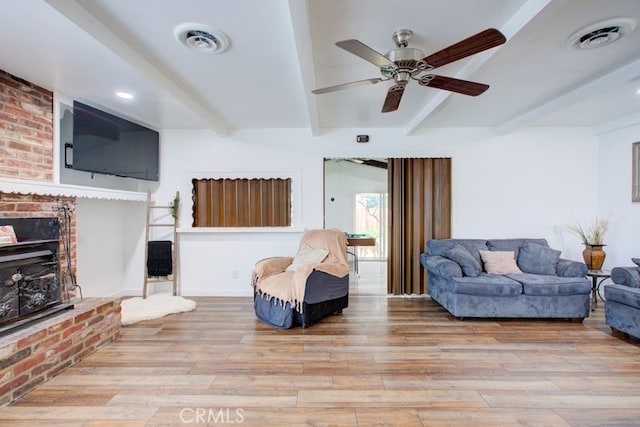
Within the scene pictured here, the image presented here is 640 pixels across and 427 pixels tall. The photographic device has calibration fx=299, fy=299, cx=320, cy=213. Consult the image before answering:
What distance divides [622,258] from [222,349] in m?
5.20

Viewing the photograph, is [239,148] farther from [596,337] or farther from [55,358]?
[596,337]

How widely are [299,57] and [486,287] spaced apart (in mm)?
3051

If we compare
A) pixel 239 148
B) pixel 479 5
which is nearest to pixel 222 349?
pixel 239 148

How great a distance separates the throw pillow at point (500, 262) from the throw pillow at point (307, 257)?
82.1 inches

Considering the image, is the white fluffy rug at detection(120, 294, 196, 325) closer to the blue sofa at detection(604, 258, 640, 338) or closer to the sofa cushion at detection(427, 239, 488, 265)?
the sofa cushion at detection(427, 239, 488, 265)

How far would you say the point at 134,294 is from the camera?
441 cm

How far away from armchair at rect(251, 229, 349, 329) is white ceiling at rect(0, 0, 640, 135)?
5.38 feet

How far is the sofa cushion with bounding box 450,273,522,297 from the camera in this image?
10.9 ft

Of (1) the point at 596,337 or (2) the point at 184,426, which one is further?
(1) the point at 596,337

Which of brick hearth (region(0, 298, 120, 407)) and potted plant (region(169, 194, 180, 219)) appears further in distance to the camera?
potted plant (region(169, 194, 180, 219))

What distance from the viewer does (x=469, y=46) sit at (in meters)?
1.79

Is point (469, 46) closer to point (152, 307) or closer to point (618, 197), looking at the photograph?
point (618, 197)

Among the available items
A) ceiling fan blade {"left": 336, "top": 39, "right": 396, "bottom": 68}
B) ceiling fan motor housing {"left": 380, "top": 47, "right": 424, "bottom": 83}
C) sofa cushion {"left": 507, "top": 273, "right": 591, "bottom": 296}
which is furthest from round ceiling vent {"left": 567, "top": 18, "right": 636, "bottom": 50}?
sofa cushion {"left": 507, "top": 273, "right": 591, "bottom": 296}
